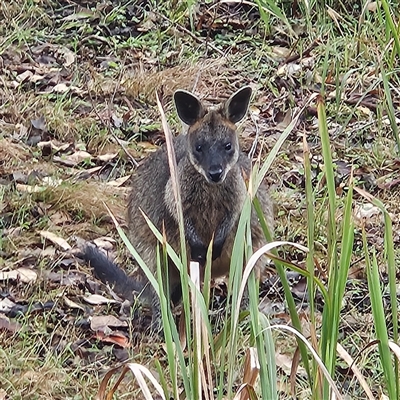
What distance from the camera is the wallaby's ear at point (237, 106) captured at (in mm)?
4293

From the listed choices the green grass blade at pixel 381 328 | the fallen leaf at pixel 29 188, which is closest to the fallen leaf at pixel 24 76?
the fallen leaf at pixel 29 188

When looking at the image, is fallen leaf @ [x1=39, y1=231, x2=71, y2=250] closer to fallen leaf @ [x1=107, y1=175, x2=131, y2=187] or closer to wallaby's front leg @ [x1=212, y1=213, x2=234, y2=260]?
fallen leaf @ [x1=107, y1=175, x2=131, y2=187]

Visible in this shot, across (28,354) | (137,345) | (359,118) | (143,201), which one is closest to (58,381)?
(28,354)

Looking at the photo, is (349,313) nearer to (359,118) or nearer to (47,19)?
(359,118)

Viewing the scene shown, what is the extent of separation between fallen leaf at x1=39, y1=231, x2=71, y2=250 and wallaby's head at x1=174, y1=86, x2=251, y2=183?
84cm

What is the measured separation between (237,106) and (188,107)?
0.21 metres

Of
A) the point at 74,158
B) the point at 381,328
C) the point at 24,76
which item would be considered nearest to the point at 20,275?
the point at 74,158

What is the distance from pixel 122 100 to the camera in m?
6.38

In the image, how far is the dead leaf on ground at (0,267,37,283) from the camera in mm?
4438

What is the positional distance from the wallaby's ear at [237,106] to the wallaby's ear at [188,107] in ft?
0.38

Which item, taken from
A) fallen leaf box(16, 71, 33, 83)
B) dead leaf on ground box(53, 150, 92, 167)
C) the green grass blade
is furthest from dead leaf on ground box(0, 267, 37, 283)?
the green grass blade

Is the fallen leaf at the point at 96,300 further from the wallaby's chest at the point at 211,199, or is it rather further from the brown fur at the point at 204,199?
the wallaby's chest at the point at 211,199

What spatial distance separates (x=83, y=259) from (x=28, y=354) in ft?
2.97

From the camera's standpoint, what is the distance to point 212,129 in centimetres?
431
